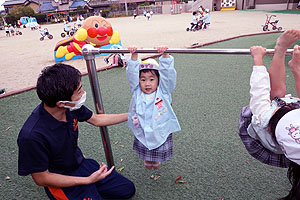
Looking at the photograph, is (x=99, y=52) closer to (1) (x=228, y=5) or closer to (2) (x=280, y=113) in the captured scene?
(2) (x=280, y=113)

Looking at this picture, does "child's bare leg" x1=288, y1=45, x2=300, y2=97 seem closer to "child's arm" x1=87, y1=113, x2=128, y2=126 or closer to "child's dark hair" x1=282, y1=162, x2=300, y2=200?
"child's dark hair" x1=282, y1=162, x2=300, y2=200

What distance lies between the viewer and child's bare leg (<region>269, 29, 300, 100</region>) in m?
1.44

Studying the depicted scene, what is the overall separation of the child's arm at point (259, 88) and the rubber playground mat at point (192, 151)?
0.99 m

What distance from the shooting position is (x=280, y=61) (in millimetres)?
1576

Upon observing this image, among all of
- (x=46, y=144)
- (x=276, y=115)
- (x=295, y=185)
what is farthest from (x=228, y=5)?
(x=46, y=144)

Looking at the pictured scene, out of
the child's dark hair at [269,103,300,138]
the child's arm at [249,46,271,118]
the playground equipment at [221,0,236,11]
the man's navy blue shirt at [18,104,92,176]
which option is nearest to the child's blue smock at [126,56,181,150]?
the man's navy blue shirt at [18,104,92,176]

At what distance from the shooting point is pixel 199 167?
2.39 metres

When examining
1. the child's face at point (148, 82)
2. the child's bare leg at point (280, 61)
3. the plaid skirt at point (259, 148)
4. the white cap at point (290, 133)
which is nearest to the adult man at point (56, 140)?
the child's face at point (148, 82)

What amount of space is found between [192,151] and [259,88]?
136cm

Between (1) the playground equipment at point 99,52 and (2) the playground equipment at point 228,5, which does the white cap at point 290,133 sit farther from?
(2) the playground equipment at point 228,5

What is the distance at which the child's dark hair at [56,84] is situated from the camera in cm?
144

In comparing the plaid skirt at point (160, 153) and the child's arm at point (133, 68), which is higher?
the child's arm at point (133, 68)

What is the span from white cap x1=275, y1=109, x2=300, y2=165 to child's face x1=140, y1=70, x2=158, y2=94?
3.75ft

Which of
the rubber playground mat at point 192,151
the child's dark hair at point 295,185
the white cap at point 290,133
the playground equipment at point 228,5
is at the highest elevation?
the playground equipment at point 228,5
